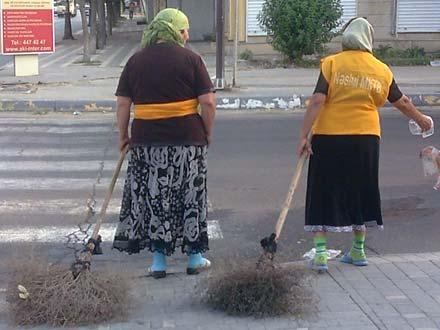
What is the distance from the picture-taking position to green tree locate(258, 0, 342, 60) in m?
20.4

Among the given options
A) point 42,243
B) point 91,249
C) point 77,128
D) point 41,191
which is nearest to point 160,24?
point 91,249

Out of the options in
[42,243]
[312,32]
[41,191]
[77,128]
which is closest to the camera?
[42,243]

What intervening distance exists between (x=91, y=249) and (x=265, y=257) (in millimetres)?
1073

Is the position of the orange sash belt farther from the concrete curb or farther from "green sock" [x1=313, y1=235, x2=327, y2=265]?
the concrete curb

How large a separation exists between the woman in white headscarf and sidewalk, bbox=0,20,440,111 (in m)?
9.99

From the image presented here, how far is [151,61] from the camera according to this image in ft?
17.3

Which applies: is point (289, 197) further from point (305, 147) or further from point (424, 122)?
point (424, 122)

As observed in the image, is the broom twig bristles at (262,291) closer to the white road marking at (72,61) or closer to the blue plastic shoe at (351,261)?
the blue plastic shoe at (351,261)

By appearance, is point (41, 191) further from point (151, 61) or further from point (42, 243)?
point (151, 61)

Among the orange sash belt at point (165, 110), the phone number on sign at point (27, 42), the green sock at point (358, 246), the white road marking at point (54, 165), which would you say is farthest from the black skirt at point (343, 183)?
the phone number on sign at point (27, 42)

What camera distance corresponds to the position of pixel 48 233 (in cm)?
704

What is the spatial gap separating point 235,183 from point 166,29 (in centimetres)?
383

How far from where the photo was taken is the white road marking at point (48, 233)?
6.85 meters

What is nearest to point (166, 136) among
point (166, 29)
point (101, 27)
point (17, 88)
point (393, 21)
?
point (166, 29)
